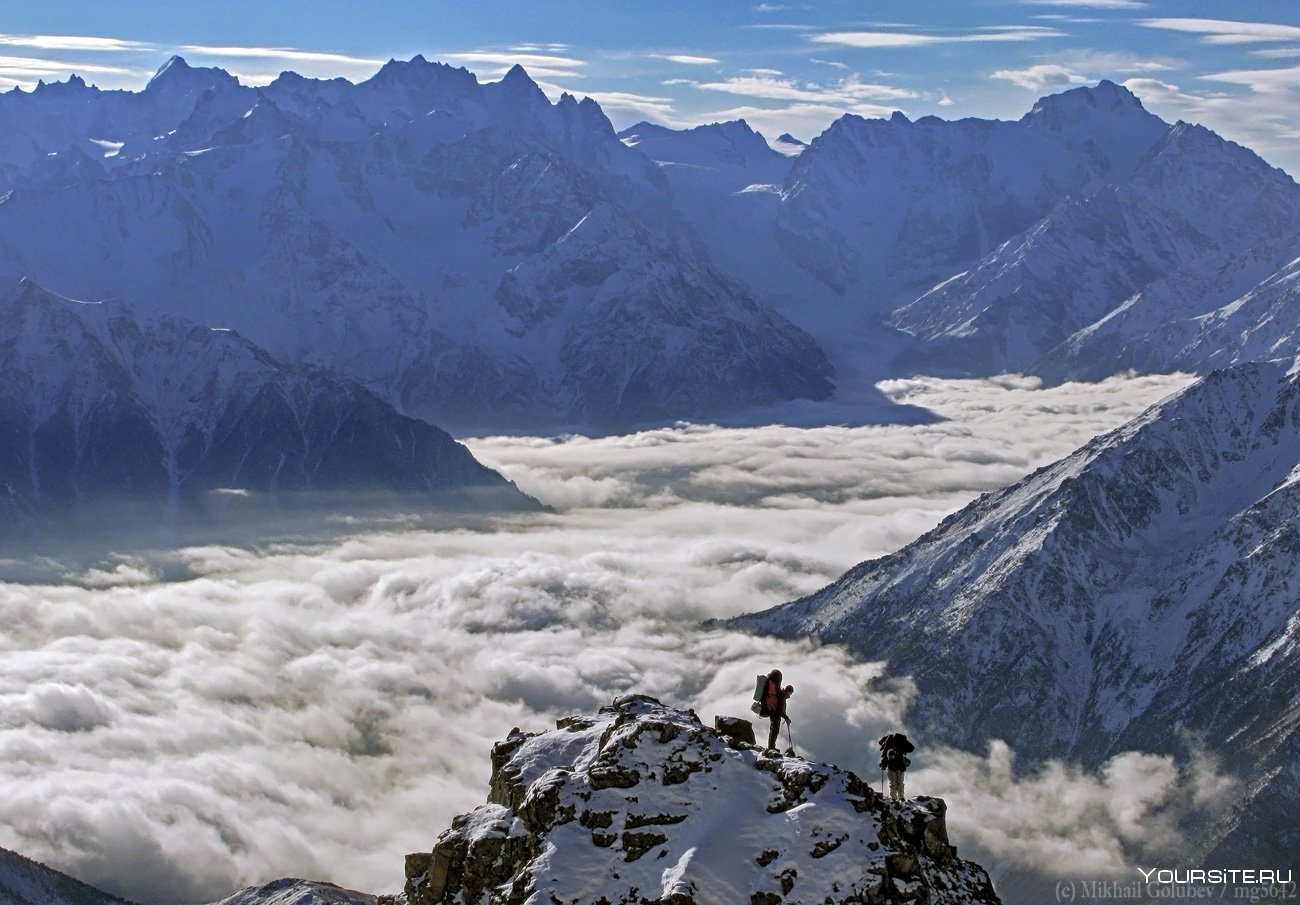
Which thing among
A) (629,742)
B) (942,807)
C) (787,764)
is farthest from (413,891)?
(942,807)

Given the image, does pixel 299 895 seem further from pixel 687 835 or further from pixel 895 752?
pixel 895 752

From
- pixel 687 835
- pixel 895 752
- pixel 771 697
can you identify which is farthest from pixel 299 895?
pixel 895 752

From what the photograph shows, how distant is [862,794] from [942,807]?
4.95 m

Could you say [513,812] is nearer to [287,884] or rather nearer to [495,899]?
[495,899]

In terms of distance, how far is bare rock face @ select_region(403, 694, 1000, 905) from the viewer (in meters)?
71.0

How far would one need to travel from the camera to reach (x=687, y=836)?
7338cm

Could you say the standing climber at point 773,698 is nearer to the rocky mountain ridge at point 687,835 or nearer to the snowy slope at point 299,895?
the rocky mountain ridge at point 687,835

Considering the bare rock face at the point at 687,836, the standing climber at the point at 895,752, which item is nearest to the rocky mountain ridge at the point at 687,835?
the bare rock face at the point at 687,836

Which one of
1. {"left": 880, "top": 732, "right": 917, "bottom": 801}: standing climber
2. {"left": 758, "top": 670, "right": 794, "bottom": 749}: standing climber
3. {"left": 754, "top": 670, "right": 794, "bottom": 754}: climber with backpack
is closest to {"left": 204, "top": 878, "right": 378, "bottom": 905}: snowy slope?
{"left": 754, "top": 670, "right": 794, "bottom": 754}: climber with backpack

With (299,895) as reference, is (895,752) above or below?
above

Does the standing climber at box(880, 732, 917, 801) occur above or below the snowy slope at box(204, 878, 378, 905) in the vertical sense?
above

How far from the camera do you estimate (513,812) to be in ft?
258

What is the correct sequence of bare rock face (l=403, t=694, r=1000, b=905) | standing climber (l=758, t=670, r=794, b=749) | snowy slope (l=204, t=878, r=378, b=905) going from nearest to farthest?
bare rock face (l=403, t=694, r=1000, b=905) < standing climber (l=758, t=670, r=794, b=749) < snowy slope (l=204, t=878, r=378, b=905)

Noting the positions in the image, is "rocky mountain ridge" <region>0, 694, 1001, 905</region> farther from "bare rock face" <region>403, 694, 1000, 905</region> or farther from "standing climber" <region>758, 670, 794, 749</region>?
"standing climber" <region>758, 670, 794, 749</region>
